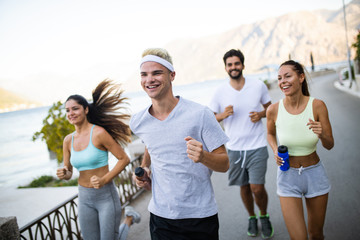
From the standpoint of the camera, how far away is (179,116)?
191 cm

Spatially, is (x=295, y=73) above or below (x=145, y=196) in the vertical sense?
above

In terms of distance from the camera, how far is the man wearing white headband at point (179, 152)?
1884 millimetres

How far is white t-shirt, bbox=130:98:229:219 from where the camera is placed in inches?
73.9

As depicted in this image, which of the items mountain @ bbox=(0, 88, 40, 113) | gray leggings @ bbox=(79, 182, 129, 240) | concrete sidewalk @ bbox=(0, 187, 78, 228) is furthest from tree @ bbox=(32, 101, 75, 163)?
mountain @ bbox=(0, 88, 40, 113)

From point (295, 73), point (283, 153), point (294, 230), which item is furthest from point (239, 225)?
point (295, 73)

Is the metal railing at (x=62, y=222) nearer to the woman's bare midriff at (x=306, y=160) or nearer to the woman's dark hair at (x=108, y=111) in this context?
the woman's dark hair at (x=108, y=111)

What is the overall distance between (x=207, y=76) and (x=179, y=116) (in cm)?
19824

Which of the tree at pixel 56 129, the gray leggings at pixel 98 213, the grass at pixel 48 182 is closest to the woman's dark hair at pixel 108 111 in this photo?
the gray leggings at pixel 98 213

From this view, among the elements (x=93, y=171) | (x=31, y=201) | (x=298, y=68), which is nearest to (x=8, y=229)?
(x=93, y=171)

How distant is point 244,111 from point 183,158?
1948 mm

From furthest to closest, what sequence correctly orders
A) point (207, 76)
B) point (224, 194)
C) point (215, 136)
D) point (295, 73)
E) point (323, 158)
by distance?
1. point (207, 76)
2. point (323, 158)
3. point (224, 194)
4. point (295, 73)
5. point (215, 136)

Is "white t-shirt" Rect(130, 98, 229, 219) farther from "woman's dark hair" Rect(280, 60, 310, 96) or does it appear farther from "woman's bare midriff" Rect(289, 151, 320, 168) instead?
"woman's dark hair" Rect(280, 60, 310, 96)

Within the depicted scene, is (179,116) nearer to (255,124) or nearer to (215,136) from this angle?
(215,136)

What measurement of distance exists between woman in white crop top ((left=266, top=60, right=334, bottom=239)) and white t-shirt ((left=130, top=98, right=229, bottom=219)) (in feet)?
3.15
